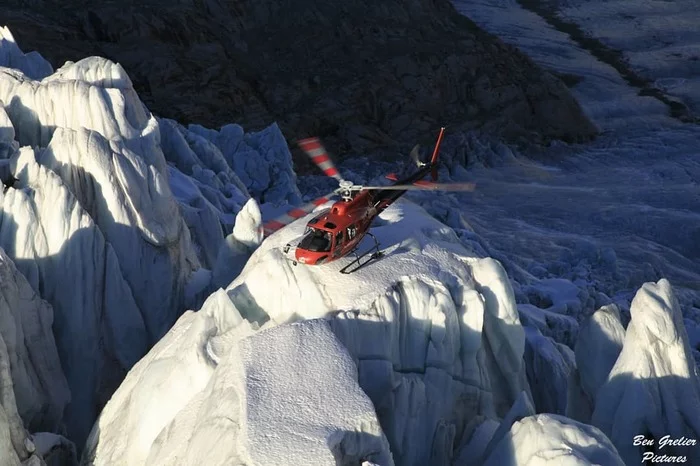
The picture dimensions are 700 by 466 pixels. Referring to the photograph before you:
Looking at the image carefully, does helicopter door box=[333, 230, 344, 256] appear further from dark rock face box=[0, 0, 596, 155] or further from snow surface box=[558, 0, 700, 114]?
snow surface box=[558, 0, 700, 114]

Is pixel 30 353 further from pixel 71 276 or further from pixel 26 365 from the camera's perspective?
pixel 71 276

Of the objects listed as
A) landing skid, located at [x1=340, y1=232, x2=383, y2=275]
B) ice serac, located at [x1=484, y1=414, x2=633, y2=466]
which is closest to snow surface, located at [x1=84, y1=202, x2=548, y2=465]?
landing skid, located at [x1=340, y1=232, x2=383, y2=275]

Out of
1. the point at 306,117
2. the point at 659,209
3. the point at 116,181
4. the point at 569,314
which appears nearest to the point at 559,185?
the point at 659,209

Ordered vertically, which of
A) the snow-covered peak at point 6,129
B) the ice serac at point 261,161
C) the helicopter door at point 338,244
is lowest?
the ice serac at point 261,161

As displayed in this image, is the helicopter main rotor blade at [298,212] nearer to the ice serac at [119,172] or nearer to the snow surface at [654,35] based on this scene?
the ice serac at [119,172]

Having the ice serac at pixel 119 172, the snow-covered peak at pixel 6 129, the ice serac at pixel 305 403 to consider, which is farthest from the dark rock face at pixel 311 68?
the ice serac at pixel 305 403

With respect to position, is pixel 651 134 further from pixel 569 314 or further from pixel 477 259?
pixel 477 259
